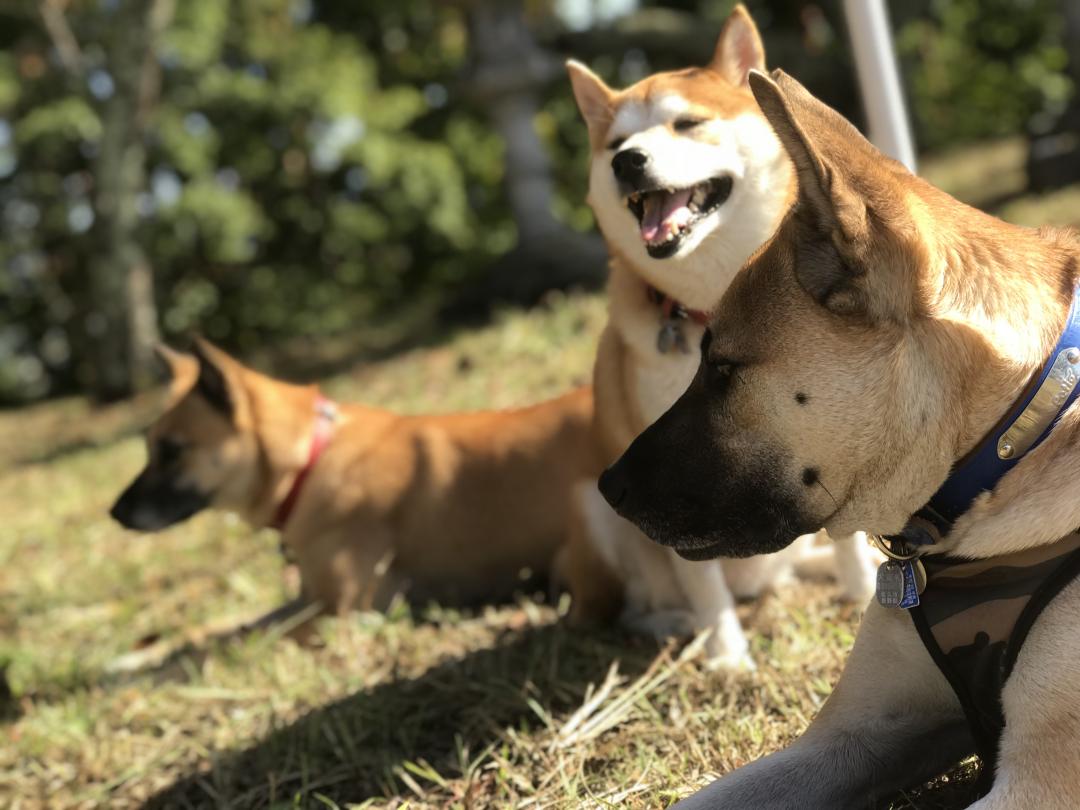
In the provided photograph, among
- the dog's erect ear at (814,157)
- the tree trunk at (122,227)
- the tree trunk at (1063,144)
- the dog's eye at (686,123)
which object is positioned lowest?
the tree trunk at (122,227)

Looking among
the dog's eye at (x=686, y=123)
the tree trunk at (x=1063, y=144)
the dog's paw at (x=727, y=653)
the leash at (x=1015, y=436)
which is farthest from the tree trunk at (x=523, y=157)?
the leash at (x=1015, y=436)

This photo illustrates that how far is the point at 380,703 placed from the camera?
3.53 metres

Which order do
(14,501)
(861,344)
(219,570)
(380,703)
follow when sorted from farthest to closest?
1. (14,501)
2. (219,570)
3. (380,703)
4. (861,344)

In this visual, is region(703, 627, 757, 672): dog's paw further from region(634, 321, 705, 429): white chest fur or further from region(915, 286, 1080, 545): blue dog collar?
region(915, 286, 1080, 545): blue dog collar

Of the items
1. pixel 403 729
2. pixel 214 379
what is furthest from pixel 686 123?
pixel 214 379

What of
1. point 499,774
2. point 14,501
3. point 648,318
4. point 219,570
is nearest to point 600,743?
point 499,774

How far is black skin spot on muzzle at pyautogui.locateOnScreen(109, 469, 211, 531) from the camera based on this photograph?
199 inches

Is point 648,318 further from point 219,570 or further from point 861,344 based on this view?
point 219,570

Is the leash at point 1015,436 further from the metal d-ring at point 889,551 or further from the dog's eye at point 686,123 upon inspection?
the dog's eye at point 686,123

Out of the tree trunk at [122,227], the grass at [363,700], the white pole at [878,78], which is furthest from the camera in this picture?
the tree trunk at [122,227]

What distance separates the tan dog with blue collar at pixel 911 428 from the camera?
1.98m

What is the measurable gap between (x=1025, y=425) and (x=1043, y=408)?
0.04 metres

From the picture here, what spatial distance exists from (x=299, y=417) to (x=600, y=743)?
2.69 meters

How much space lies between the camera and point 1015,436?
2031mm
